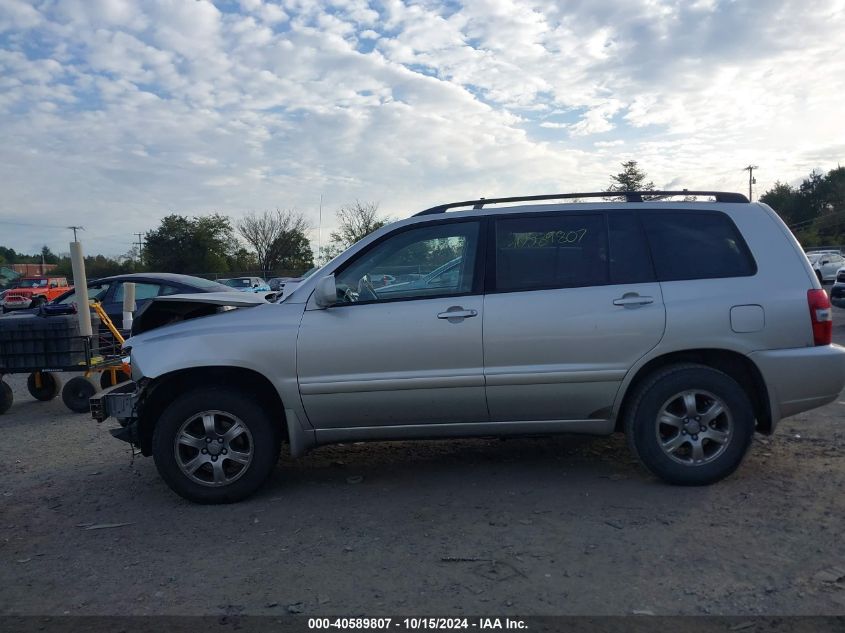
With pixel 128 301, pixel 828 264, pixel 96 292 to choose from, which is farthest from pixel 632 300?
pixel 828 264

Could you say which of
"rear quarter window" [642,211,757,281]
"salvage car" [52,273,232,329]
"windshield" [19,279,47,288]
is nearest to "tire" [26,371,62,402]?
"salvage car" [52,273,232,329]

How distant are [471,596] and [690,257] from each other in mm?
2774

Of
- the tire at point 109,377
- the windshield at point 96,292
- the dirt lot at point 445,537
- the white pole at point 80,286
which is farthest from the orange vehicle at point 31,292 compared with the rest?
the dirt lot at point 445,537

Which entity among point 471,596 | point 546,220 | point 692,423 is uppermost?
point 546,220

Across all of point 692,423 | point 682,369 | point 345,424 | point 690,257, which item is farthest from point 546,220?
point 345,424

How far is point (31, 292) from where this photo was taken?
119 ft

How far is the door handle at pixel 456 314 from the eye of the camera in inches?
181

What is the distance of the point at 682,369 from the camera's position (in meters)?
4.60

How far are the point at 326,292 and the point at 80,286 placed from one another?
14.5 ft

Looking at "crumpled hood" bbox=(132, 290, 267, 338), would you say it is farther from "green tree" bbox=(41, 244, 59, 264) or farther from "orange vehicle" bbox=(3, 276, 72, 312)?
"green tree" bbox=(41, 244, 59, 264)

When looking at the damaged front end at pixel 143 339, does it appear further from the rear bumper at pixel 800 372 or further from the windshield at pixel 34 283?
the windshield at pixel 34 283

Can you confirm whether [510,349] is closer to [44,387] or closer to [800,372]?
[800,372]

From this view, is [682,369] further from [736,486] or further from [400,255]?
[400,255]

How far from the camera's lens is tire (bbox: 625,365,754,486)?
456 centimetres
